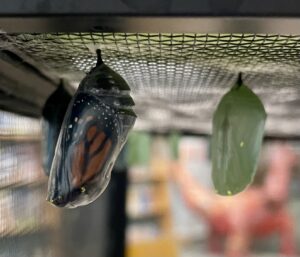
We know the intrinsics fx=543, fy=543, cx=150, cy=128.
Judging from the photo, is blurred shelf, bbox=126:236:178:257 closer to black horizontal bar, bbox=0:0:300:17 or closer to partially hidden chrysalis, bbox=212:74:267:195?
partially hidden chrysalis, bbox=212:74:267:195

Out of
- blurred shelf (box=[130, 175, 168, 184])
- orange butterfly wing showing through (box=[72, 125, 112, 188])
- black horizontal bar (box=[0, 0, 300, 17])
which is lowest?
blurred shelf (box=[130, 175, 168, 184])

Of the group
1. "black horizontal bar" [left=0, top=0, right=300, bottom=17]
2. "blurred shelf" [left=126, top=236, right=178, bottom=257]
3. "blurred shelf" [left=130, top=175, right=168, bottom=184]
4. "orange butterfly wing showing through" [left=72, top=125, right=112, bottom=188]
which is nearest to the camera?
"black horizontal bar" [left=0, top=0, right=300, bottom=17]

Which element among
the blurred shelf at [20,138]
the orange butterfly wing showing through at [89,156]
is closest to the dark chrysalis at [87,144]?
the orange butterfly wing showing through at [89,156]

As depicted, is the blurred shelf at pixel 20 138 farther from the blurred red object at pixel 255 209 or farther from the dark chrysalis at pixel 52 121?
the blurred red object at pixel 255 209

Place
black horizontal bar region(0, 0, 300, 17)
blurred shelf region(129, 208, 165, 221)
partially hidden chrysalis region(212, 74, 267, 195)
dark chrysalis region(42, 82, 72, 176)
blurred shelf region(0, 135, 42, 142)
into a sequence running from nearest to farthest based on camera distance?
black horizontal bar region(0, 0, 300, 17), partially hidden chrysalis region(212, 74, 267, 195), dark chrysalis region(42, 82, 72, 176), blurred shelf region(0, 135, 42, 142), blurred shelf region(129, 208, 165, 221)

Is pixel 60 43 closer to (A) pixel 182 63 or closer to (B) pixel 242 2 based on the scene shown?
(A) pixel 182 63

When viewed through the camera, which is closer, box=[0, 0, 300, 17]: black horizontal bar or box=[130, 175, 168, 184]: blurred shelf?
box=[0, 0, 300, 17]: black horizontal bar

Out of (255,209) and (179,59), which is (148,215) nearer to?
(255,209)

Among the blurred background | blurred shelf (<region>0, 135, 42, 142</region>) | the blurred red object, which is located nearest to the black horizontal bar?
blurred shelf (<region>0, 135, 42, 142</region>)
